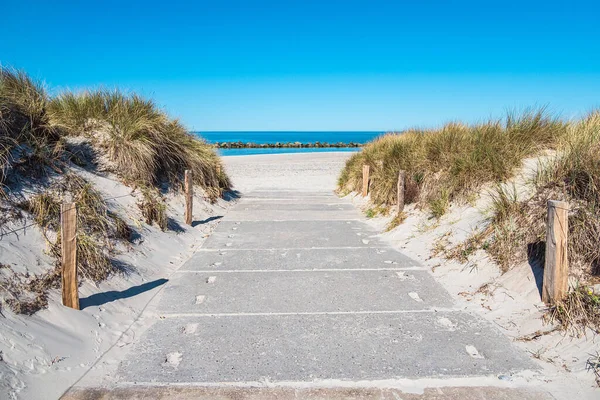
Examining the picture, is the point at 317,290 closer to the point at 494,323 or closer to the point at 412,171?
the point at 494,323

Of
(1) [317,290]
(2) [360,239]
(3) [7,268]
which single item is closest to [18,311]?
(3) [7,268]

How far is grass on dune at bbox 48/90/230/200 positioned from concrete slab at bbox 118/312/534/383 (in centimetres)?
587

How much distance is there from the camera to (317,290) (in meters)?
5.91

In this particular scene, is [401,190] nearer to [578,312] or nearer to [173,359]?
[578,312]

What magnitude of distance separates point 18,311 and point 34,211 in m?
2.23

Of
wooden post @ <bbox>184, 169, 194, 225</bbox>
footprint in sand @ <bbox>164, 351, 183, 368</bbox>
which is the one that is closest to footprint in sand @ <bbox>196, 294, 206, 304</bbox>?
footprint in sand @ <bbox>164, 351, 183, 368</bbox>

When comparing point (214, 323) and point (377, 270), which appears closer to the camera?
point (214, 323)

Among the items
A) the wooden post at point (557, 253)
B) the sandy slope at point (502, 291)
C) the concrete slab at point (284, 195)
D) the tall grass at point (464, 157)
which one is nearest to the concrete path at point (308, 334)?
the sandy slope at point (502, 291)

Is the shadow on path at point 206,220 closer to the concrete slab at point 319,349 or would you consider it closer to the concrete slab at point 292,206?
the concrete slab at point 292,206

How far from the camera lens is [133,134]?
10.4 metres

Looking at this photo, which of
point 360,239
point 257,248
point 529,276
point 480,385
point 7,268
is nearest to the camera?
point 480,385

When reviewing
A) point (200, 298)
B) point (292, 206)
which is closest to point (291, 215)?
point (292, 206)

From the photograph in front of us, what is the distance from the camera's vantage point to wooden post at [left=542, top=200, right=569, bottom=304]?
4.43 meters

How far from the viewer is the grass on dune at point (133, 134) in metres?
9.84
